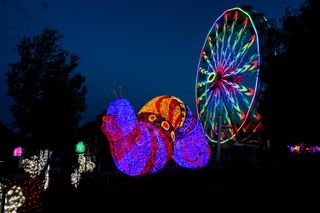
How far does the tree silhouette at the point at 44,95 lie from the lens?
21.6 m

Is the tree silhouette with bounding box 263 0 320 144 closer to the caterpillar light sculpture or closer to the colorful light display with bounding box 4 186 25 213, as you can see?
the caterpillar light sculpture

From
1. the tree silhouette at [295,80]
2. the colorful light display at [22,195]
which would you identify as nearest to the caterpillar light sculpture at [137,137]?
the tree silhouette at [295,80]

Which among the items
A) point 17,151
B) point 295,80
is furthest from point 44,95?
point 295,80

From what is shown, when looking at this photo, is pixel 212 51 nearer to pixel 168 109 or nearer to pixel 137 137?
pixel 168 109

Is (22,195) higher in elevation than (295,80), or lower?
lower

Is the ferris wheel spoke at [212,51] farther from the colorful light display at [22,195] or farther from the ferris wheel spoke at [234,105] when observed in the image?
the colorful light display at [22,195]

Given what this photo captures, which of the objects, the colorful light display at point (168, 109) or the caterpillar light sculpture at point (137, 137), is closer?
the caterpillar light sculpture at point (137, 137)

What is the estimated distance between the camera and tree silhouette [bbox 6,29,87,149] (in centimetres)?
2162

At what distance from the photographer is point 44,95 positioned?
871 inches

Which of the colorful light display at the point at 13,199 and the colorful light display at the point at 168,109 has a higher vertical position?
the colorful light display at the point at 168,109

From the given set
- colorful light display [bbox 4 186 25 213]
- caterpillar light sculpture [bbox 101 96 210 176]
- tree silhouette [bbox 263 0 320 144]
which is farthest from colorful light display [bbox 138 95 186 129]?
colorful light display [bbox 4 186 25 213]

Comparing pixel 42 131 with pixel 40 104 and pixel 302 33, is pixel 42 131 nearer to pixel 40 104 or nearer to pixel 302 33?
pixel 40 104

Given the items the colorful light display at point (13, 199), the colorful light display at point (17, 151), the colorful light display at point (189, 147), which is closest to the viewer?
the colorful light display at point (13, 199)

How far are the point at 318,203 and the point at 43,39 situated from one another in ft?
62.7
